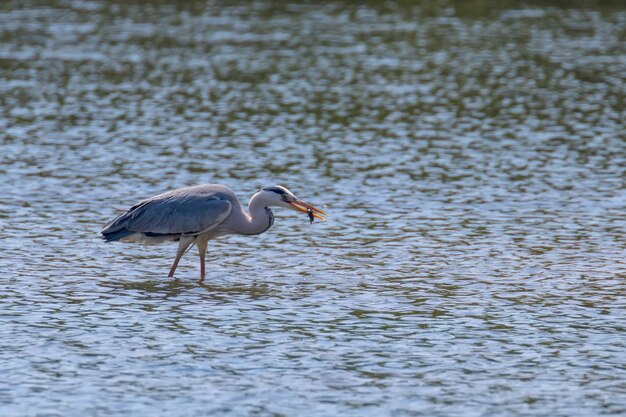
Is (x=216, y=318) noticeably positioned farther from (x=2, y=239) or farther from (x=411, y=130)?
(x=411, y=130)

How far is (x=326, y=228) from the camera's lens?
63.3ft

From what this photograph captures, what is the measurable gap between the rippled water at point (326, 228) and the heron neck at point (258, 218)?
619 millimetres

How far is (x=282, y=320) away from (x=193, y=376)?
2.30 m

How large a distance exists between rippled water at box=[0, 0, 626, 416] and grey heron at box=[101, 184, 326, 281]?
0.55m

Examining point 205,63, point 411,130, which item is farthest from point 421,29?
point 411,130

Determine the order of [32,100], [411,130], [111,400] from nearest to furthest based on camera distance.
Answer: [111,400], [411,130], [32,100]

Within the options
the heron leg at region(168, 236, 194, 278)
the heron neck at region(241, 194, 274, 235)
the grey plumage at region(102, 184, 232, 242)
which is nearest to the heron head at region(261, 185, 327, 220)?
the heron neck at region(241, 194, 274, 235)

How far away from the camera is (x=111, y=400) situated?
11227 mm

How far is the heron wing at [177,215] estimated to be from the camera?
16016 millimetres

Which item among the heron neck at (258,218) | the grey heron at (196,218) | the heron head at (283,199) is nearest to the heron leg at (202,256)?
the grey heron at (196,218)

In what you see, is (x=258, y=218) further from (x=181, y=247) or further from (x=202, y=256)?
(x=181, y=247)

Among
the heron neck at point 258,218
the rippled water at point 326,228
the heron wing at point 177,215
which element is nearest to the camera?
the rippled water at point 326,228

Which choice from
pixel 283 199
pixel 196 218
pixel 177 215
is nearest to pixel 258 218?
pixel 283 199

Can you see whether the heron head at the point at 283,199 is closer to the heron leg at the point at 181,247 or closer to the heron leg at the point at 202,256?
the heron leg at the point at 202,256
